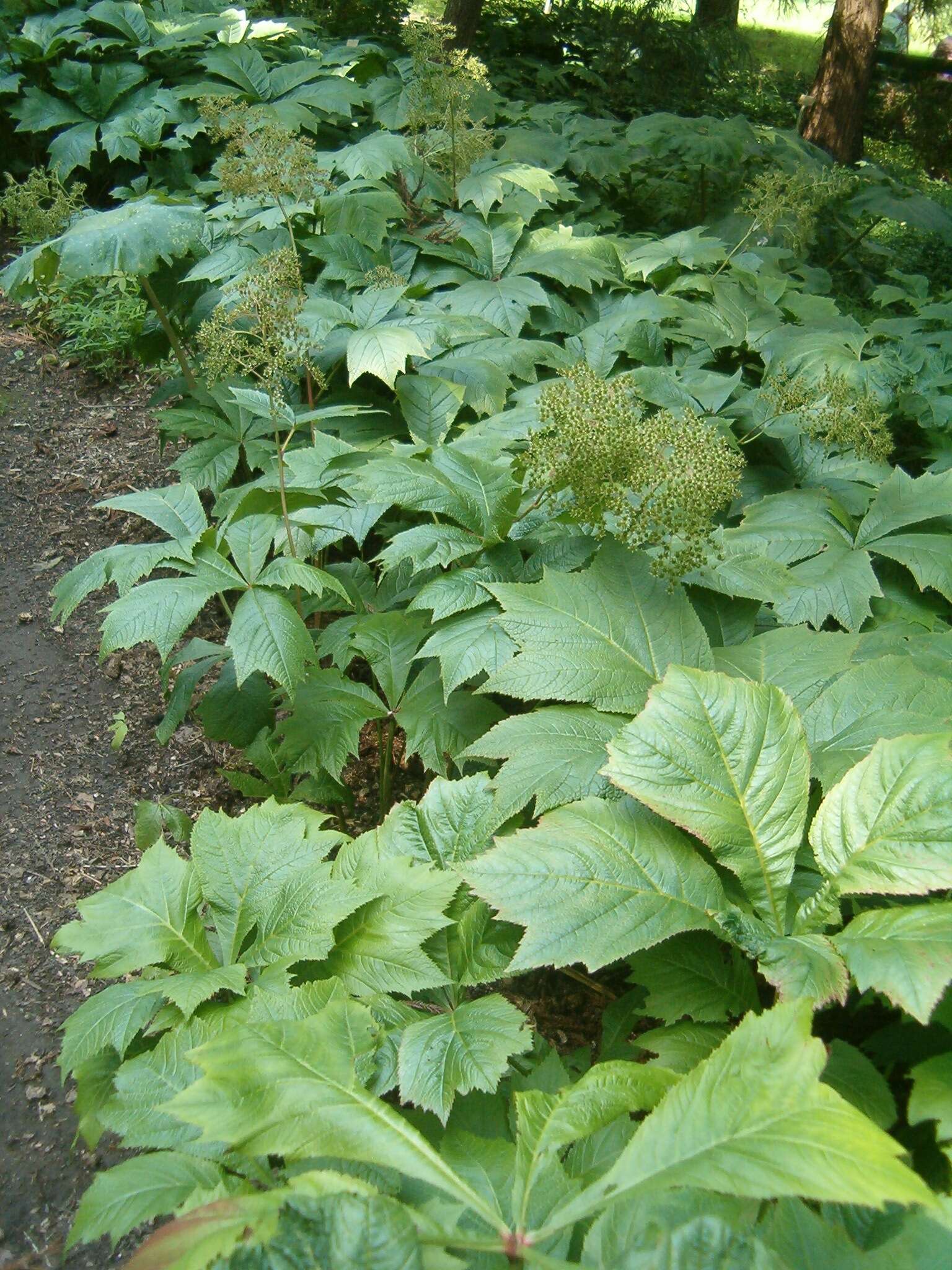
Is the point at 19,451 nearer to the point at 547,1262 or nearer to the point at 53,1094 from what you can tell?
the point at 53,1094

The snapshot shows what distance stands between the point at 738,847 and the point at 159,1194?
3.01ft

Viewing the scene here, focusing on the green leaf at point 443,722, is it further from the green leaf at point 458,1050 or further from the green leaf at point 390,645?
the green leaf at point 458,1050

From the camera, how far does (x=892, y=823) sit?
131 centimetres

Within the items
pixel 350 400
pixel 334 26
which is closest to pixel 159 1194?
pixel 350 400

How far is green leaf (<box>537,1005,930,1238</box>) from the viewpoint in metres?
0.89

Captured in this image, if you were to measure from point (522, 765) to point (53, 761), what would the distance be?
1855mm

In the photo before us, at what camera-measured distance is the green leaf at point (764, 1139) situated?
2.93ft

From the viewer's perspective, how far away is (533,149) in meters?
4.43

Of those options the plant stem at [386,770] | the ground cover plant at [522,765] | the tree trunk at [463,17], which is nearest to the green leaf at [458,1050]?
the ground cover plant at [522,765]

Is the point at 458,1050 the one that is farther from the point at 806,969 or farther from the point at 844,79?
the point at 844,79

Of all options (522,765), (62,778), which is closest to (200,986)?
(522,765)

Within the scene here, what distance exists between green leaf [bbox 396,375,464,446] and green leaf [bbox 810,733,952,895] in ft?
5.66

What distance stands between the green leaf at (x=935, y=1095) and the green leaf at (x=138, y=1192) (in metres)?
0.89

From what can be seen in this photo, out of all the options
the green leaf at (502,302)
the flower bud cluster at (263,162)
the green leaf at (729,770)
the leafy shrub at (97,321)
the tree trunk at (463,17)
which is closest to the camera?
the green leaf at (729,770)
